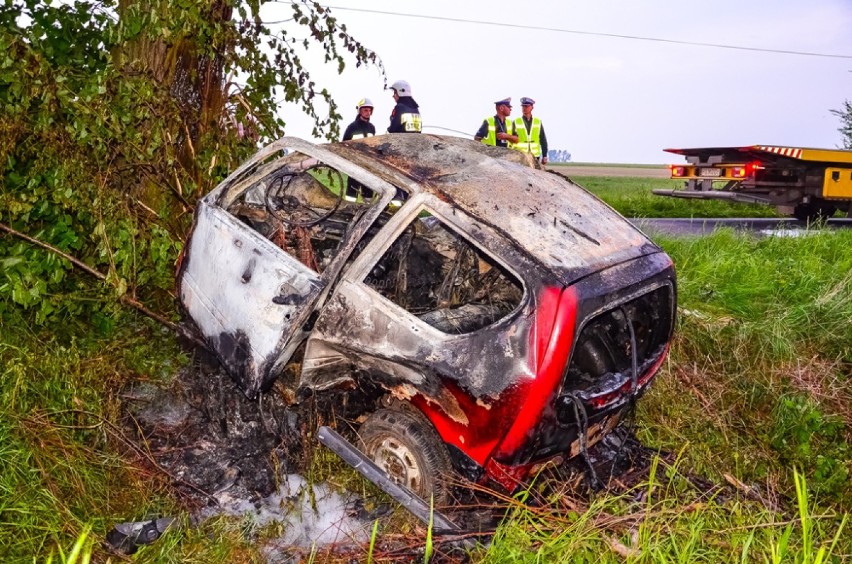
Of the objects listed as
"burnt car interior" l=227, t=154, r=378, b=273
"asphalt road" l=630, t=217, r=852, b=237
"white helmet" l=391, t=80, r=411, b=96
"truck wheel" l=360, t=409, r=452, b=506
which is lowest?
"truck wheel" l=360, t=409, r=452, b=506

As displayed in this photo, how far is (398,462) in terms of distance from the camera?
327cm

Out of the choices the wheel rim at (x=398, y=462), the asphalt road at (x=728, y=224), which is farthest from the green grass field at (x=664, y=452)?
the asphalt road at (x=728, y=224)

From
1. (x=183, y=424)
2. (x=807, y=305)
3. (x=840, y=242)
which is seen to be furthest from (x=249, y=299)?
(x=840, y=242)

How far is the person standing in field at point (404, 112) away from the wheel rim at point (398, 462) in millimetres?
7109

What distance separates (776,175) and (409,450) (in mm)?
10442

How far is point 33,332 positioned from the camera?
4.22 m

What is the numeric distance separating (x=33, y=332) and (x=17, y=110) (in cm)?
126

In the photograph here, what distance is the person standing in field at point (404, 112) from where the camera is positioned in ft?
33.0

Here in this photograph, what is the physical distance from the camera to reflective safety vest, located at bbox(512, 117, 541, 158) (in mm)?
10734

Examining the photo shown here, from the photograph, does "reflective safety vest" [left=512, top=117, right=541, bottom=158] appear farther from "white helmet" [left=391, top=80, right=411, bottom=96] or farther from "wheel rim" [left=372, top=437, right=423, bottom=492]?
"wheel rim" [left=372, top=437, right=423, bottom=492]

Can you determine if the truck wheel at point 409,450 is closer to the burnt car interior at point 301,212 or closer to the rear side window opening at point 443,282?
the rear side window opening at point 443,282

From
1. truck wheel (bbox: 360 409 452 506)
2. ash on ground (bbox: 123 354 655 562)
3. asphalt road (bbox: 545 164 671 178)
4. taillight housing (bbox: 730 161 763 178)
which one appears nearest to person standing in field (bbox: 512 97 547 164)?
taillight housing (bbox: 730 161 763 178)

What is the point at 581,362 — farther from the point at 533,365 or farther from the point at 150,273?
the point at 150,273

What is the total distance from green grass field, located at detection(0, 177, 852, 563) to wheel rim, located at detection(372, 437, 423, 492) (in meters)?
0.19
